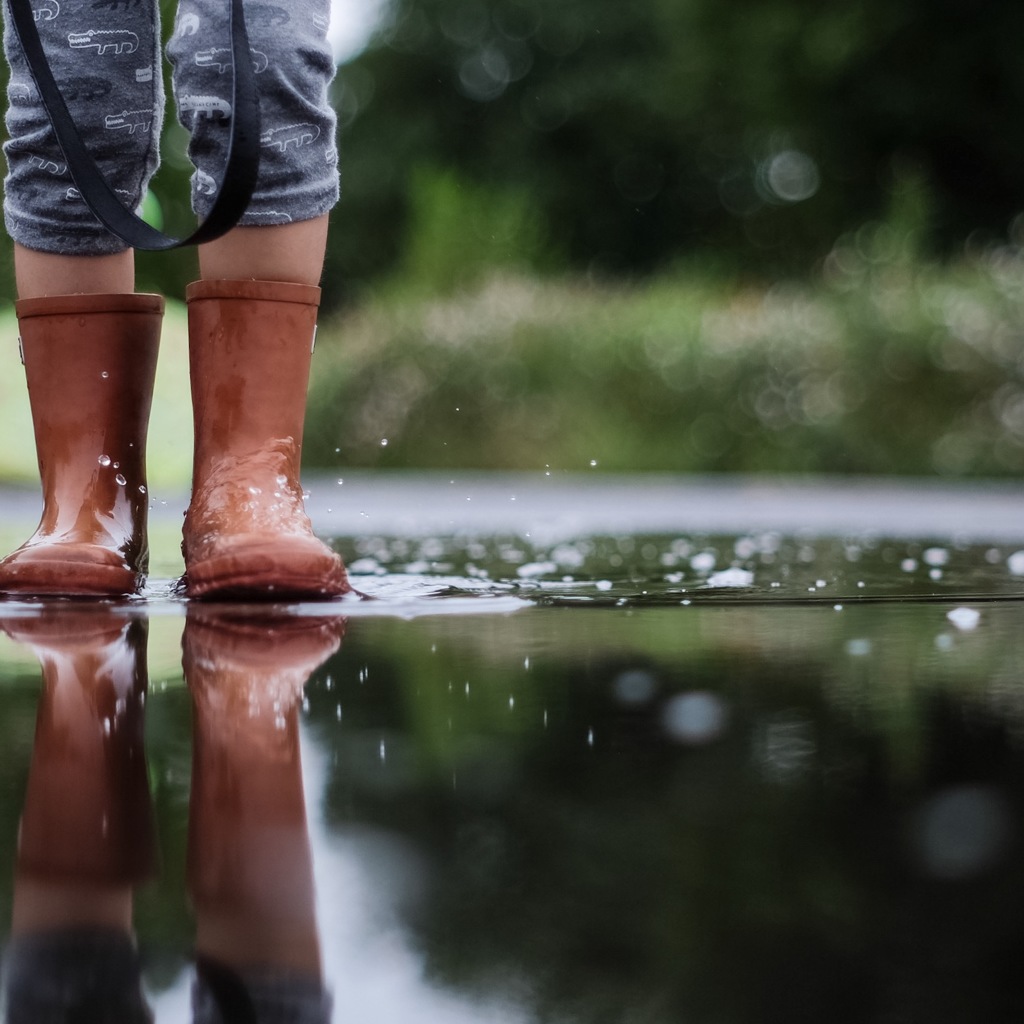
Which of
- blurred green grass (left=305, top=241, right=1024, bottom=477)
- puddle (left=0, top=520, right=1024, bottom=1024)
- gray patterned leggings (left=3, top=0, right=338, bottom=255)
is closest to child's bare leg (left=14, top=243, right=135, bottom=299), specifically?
gray patterned leggings (left=3, top=0, right=338, bottom=255)

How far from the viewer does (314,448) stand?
8141 millimetres

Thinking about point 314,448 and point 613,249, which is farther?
point 613,249

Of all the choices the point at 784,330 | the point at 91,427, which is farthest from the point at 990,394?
the point at 91,427

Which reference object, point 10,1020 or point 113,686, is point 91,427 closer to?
point 113,686

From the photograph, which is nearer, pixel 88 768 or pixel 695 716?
pixel 88 768

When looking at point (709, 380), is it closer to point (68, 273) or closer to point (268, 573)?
point (68, 273)

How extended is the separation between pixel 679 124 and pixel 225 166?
1943 cm

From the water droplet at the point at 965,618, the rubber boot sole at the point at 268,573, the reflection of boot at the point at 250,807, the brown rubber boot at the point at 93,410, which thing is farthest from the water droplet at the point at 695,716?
the brown rubber boot at the point at 93,410

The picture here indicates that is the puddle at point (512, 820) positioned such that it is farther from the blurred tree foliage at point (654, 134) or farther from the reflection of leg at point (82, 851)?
the blurred tree foliage at point (654, 134)

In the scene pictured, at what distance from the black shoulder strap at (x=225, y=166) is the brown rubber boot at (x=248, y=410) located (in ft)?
0.64

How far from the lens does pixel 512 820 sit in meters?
0.71

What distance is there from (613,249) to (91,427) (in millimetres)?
19922

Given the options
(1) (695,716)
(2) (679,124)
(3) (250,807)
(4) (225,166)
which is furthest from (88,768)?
(2) (679,124)

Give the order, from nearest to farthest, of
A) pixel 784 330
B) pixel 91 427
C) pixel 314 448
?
pixel 91 427
pixel 784 330
pixel 314 448
